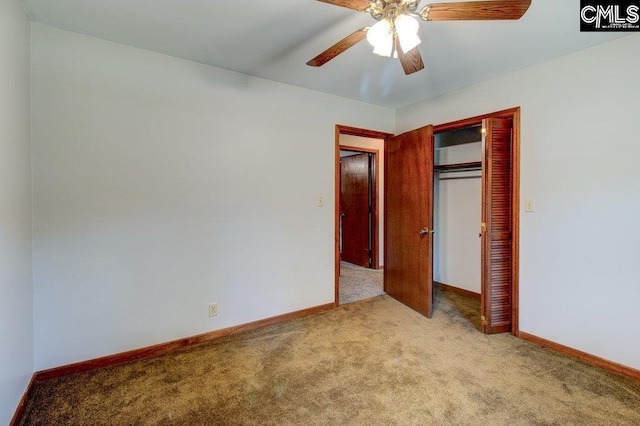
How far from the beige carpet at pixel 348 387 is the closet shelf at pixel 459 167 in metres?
1.99

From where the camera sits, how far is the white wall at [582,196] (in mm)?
2053

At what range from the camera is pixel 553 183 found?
2.41m

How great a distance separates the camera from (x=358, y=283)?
4.25m

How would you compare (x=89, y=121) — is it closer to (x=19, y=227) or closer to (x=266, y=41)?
(x=19, y=227)

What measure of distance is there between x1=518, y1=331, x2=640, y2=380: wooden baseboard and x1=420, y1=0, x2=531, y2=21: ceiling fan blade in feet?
8.11

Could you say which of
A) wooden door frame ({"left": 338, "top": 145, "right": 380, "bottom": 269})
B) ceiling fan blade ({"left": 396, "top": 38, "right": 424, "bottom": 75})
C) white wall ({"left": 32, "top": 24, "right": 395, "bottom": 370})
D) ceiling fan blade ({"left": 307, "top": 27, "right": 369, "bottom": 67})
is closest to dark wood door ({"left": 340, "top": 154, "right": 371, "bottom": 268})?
wooden door frame ({"left": 338, "top": 145, "right": 380, "bottom": 269})

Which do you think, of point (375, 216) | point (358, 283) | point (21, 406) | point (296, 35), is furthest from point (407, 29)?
point (375, 216)

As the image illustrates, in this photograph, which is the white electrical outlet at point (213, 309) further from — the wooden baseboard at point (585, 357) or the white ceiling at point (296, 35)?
the wooden baseboard at point (585, 357)

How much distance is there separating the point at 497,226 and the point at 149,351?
3.18 meters

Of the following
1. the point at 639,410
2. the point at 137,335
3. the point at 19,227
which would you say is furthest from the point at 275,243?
the point at 639,410

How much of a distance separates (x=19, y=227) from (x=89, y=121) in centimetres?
85

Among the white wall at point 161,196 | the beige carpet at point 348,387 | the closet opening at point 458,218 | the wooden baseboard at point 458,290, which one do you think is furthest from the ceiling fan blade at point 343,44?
the wooden baseboard at point 458,290

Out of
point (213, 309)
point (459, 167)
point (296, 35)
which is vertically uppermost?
point (296, 35)

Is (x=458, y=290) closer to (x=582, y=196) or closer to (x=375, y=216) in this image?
(x=375, y=216)
